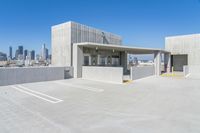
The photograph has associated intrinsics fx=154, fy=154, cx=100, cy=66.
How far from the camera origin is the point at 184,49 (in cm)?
2308

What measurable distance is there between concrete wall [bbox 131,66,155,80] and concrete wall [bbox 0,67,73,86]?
5889 mm

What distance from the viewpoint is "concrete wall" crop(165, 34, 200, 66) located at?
22016 mm

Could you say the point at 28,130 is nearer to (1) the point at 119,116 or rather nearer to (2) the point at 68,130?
(2) the point at 68,130

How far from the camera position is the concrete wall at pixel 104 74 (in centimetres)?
1203

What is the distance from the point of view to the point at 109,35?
70.9 ft

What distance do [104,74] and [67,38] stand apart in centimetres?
548

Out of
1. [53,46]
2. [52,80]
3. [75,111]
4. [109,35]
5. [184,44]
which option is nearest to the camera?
[75,111]

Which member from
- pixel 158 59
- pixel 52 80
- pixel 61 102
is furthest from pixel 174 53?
pixel 61 102

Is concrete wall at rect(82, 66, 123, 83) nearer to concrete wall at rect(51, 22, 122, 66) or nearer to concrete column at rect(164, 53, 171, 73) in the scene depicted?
concrete wall at rect(51, 22, 122, 66)

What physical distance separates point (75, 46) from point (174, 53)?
16.7 metres

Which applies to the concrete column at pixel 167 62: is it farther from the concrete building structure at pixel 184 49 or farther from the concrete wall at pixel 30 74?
the concrete wall at pixel 30 74

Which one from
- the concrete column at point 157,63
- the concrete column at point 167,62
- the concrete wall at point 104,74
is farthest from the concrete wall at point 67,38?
the concrete column at point 167,62

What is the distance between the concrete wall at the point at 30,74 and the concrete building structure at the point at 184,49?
1742cm

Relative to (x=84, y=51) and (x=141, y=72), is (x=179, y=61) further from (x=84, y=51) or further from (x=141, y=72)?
(x=84, y=51)
